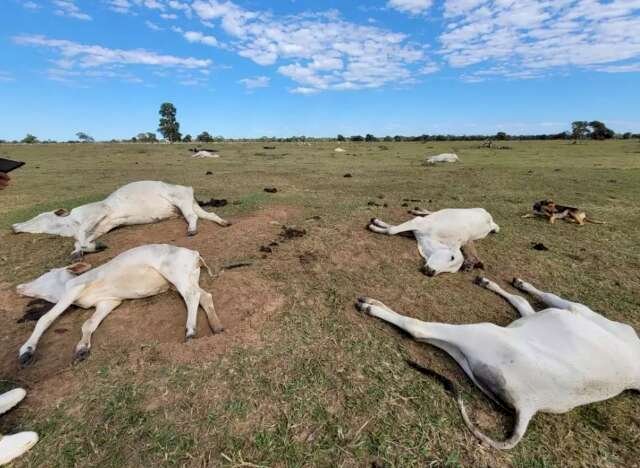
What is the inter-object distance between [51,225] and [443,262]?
22.8ft

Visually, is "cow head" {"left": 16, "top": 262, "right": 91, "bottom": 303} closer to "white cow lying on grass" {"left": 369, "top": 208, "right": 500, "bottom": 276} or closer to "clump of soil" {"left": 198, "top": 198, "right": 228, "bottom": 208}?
"white cow lying on grass" {"left": 369, "top": 208, "right": 500, "bottom": 276}

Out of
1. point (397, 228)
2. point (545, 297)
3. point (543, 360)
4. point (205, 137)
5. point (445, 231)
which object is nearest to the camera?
point (543, 360)

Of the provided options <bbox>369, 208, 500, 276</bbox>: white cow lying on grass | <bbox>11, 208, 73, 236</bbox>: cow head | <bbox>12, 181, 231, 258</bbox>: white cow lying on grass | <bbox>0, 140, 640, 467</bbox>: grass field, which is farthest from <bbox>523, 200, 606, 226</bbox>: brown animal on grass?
<bbox>11, 208, 73, 236</bbox>: cow head

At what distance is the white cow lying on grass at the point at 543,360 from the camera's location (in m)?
2.92

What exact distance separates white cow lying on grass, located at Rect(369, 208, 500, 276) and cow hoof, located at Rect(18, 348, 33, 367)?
15.6ft

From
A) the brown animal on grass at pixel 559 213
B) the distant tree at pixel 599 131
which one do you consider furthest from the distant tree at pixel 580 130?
the brown animal on grass at pixel 559 213

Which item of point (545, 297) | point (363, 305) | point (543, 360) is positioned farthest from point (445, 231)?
point (543, 360)

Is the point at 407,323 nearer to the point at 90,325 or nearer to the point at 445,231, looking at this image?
the point at 445,231

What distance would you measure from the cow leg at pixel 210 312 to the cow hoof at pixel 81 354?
112cm

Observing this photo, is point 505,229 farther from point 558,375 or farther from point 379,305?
point 558,375

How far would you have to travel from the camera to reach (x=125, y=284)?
13.5 ft

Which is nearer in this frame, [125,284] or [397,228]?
[125,284]

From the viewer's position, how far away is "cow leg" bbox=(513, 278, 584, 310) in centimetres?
421

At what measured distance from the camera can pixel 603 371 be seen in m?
3.06
